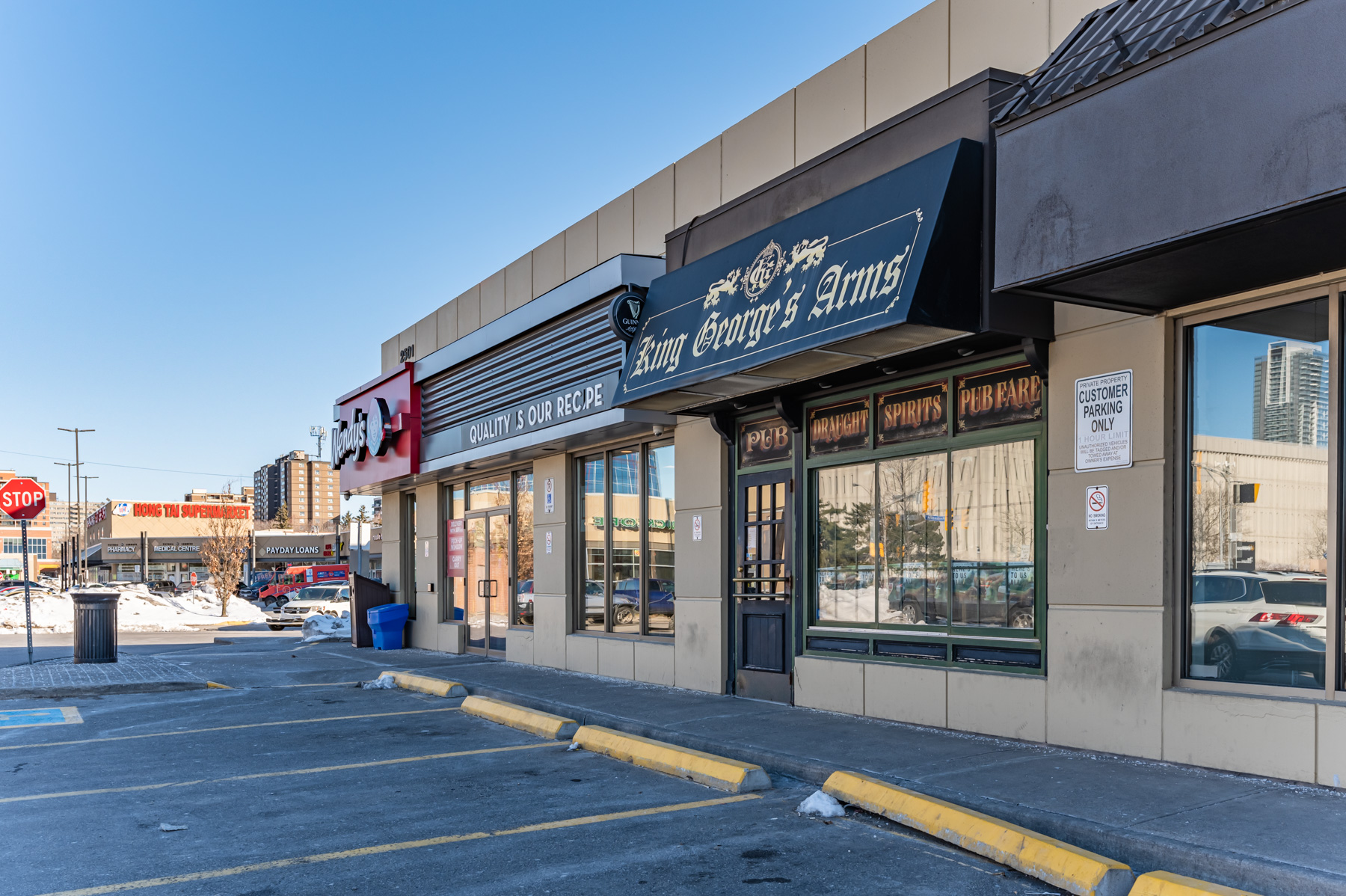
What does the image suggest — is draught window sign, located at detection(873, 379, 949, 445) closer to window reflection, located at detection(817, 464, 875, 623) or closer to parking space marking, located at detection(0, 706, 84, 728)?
window reflection, located at detection(817, 464, 875, 623)

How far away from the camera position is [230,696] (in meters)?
13.5

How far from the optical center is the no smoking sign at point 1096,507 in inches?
304

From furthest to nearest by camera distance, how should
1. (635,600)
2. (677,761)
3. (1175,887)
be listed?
(635,600) → (677,761) → (1175,887)

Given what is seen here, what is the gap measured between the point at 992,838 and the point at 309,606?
34.0 metres

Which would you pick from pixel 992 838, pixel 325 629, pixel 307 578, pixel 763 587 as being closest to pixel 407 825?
pixel 992 838

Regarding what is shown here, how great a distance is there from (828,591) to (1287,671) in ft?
15.1

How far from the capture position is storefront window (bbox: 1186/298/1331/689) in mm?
6680

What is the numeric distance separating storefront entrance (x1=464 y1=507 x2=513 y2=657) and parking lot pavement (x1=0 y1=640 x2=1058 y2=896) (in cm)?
701

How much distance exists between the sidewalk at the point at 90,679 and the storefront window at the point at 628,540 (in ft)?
19.0

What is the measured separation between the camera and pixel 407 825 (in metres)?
6.52

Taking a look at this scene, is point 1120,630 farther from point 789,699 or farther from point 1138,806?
point 789,699

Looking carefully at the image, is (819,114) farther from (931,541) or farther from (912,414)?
(931,541)

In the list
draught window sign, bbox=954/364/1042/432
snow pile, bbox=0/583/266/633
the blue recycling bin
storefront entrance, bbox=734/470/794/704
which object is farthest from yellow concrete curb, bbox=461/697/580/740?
snow pile, bbox=0/583/266/633

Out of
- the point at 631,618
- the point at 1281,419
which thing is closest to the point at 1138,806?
the point at 1281,419
